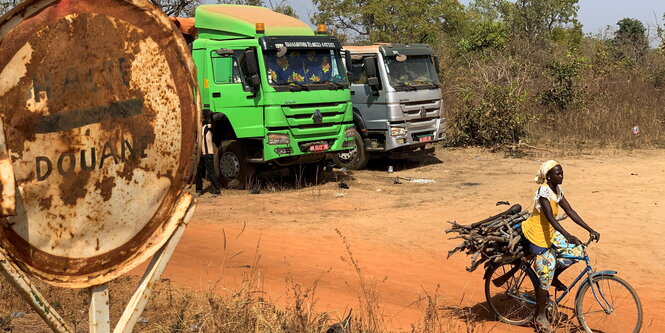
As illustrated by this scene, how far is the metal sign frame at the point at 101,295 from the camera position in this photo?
2475 millimetres

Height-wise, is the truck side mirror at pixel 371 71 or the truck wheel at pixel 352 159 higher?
the truck side mirror at pixel 371 71

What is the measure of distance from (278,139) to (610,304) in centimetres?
802

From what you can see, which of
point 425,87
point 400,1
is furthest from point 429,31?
point 425,87

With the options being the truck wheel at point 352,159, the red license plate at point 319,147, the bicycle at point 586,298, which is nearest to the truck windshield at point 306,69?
the red license plate at point 319,147

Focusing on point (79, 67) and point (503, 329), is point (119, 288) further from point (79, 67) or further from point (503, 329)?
point (79, 67)

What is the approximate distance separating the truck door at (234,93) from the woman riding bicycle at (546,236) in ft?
25.0

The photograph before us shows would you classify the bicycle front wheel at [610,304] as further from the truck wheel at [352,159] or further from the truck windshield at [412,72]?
the truck wheel at [352,159]

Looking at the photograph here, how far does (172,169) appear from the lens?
10.1 ft

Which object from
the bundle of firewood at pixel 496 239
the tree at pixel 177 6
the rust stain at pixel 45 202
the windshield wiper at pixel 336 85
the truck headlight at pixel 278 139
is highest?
the tree at pixel 177 6

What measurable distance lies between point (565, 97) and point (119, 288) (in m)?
17.3

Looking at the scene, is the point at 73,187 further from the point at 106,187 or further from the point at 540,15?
the point at 540,15

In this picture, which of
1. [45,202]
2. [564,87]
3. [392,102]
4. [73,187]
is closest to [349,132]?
[392,102]

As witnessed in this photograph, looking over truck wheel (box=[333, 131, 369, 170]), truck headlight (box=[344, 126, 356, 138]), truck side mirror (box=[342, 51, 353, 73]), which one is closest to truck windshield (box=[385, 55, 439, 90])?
truck wheel (box=[333, 131, 369, 170])

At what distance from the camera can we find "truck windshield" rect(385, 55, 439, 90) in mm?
16500
